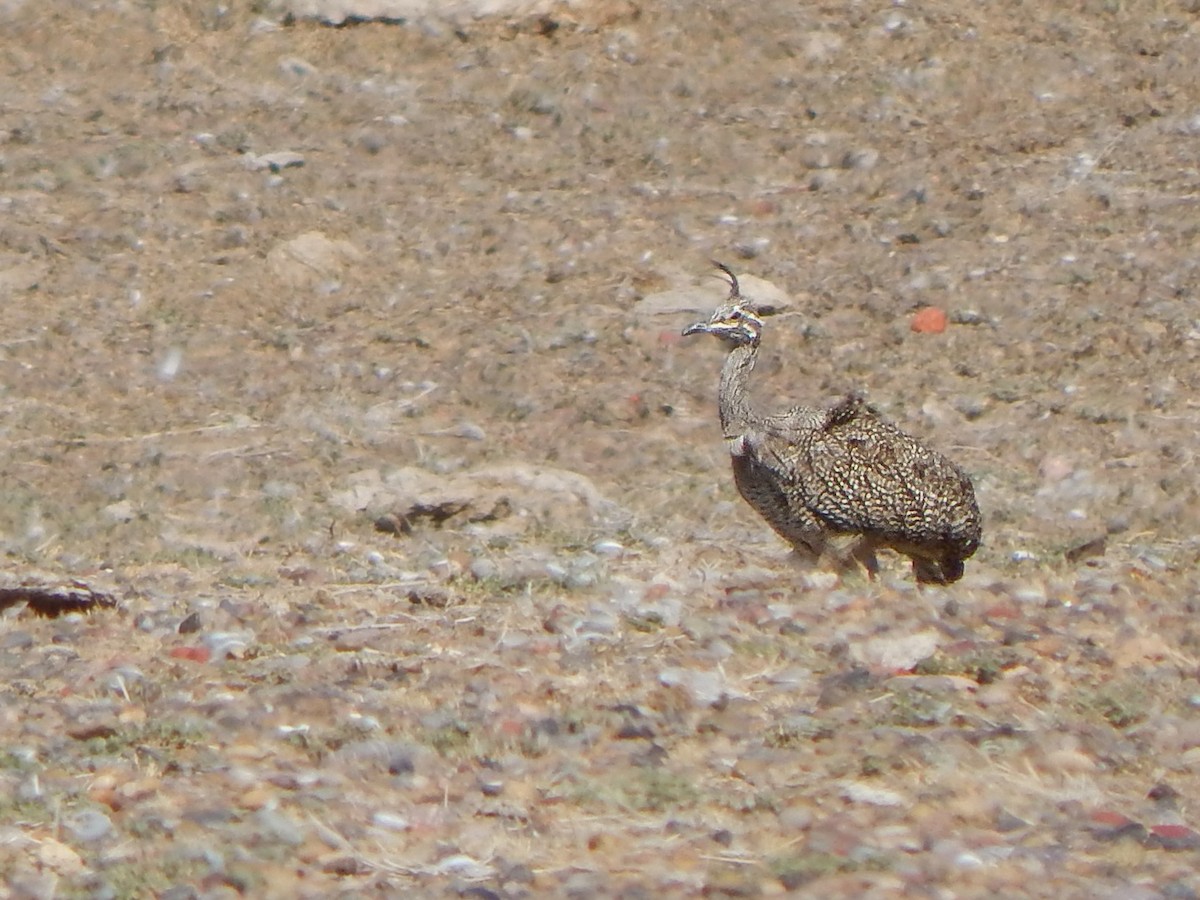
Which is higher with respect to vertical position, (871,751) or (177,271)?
(871,751)

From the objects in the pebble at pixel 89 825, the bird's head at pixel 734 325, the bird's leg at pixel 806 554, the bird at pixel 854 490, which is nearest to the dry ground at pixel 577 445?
the pebble at pixel 89 825

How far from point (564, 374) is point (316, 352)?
51.0 inches

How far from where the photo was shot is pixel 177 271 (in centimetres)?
1165

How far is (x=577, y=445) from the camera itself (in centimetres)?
990

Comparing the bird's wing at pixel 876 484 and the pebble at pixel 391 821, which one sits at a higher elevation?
the pebble at pixel 391 821

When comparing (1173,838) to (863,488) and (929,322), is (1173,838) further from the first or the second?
(929,322)

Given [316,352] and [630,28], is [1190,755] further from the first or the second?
[630,28]

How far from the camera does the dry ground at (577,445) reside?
209 inches

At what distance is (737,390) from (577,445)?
1.51m

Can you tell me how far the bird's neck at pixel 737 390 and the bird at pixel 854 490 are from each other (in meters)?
0.04

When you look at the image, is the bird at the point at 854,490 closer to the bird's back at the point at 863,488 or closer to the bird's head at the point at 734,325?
the bird's back at the point at 863,488

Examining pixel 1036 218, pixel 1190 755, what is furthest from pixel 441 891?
pixel 1036 218

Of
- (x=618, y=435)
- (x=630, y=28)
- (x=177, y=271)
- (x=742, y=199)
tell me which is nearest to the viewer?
(x=618, y=435)

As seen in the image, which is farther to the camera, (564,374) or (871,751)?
(564,374)
